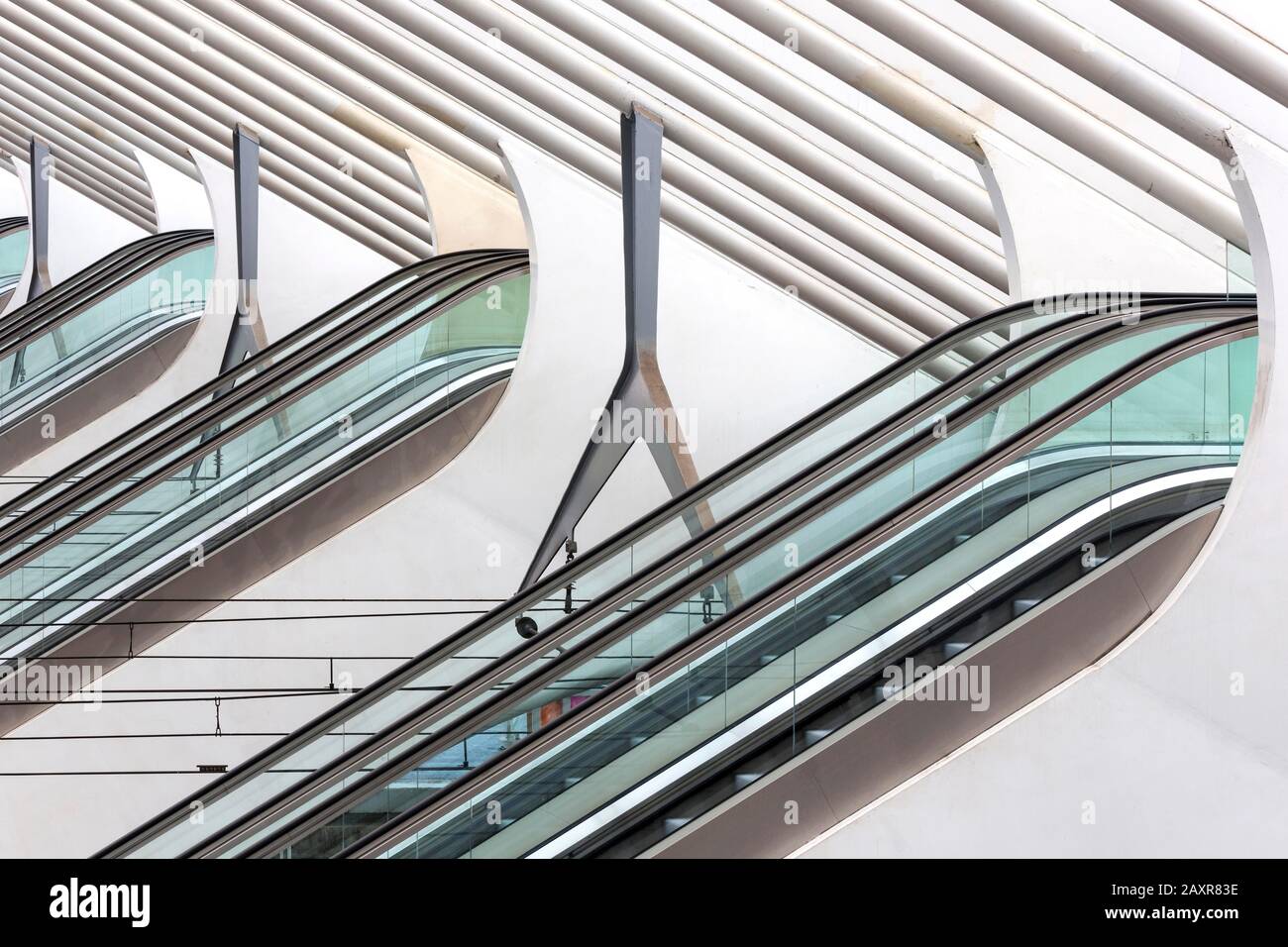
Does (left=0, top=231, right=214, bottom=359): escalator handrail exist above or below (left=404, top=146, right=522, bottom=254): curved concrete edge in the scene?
above

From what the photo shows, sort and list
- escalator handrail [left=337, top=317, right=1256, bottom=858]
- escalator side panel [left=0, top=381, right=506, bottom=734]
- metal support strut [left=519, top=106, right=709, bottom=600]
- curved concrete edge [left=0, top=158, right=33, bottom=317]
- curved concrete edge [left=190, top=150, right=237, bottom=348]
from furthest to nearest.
Result: curved concrete edge [left=0, top=158, right=33, bottom=317] < curved concrete edge [left=190, top=150, right=237, bottom=348] < escalator side panel [left=0, top=381, right=506, bottom=734] < metal support strut [left=519, top=106, right=709, bottom=600] < escalator handrail [left=337, top=317, right=1256, bottom=858]

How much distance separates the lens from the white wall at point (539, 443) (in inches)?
460

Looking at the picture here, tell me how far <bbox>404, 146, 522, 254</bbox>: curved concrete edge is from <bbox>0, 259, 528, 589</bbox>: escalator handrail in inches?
52.0

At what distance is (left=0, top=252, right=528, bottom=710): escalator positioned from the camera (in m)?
10.4

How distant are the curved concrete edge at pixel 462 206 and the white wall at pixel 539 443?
1.74 metres

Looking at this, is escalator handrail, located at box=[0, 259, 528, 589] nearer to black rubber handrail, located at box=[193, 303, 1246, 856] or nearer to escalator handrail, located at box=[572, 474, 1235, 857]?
black rubber handrail, located at box=[193, 303, 1246, 856]

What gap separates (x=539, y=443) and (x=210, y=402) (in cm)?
241

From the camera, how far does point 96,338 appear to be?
17.4m

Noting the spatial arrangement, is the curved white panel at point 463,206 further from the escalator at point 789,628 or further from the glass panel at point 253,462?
the escalator at point 789,628

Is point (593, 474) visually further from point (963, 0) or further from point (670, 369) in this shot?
point (963, 0)

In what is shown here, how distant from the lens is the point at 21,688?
10.1 meters
